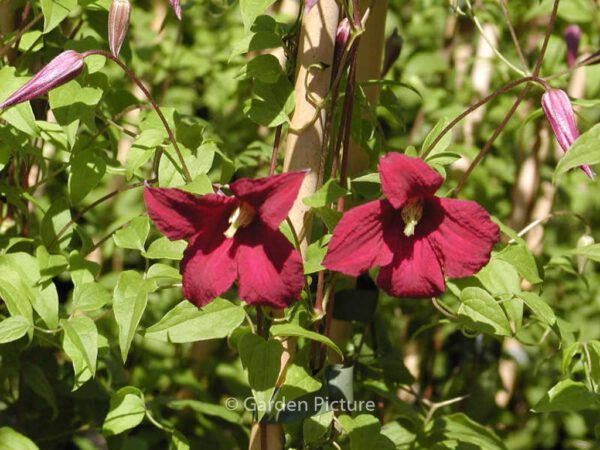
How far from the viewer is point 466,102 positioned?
1.93 metres

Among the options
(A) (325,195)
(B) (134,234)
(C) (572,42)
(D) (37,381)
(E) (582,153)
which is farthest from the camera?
(C) (572,42)

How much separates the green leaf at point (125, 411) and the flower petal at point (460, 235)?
391 millimetres

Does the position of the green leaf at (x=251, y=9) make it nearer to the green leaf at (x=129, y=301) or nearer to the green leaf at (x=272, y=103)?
the green leaf at (x=272, y=103)

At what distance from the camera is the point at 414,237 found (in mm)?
806

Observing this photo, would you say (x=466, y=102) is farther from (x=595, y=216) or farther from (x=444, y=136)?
(x=444, y=136)

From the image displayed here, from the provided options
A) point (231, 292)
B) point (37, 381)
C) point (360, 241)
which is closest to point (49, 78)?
point (360, 241)

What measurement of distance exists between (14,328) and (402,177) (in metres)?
0.40

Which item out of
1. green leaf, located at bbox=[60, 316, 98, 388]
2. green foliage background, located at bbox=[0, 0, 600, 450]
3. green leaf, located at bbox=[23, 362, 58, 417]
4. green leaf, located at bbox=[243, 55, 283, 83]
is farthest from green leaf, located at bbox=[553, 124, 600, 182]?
green leaf, located at bbox=[23, 362, 58, 417]

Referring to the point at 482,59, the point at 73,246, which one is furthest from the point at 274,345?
the point at 482,59

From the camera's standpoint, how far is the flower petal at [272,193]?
2.42 ft

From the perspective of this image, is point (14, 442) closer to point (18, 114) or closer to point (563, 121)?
point (18, 114)

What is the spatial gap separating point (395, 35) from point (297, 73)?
30 cm

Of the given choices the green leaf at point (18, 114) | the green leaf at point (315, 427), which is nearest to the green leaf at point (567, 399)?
the green leaf at point (315, 427)

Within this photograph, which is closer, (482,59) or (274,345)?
(274,345)
